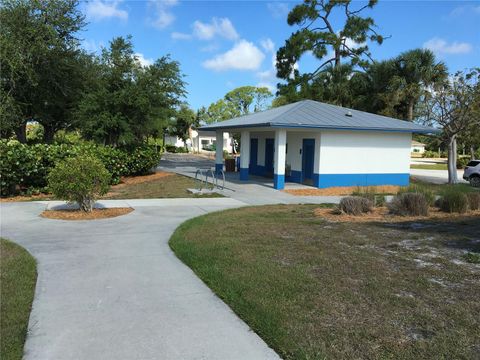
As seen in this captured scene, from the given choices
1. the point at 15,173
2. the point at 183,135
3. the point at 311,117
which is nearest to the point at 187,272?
the point at 15,173

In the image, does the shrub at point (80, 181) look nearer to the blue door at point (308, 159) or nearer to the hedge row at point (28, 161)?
the hedge row at point (28, 161)

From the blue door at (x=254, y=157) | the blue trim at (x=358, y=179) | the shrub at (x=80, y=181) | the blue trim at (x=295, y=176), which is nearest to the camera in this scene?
the shrub at (x=80, y=181)

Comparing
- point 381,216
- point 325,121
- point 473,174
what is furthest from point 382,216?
point 473,174

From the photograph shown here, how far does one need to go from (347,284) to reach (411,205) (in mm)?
6625

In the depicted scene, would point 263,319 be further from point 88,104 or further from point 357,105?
point 357,105

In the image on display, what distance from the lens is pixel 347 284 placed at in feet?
18.2

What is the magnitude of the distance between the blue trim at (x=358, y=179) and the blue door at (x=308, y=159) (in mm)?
1030

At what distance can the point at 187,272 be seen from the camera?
6219 millimetres

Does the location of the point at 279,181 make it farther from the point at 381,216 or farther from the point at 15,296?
the point at 15,296

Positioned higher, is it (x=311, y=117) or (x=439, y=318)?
(x=311, y=117)

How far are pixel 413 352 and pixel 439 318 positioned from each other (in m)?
0.90

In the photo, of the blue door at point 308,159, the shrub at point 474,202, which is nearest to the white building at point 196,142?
the blue door at point 308,159

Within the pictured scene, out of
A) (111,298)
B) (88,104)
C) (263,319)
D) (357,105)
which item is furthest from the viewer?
(357,105)

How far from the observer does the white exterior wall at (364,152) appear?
18953 mm
